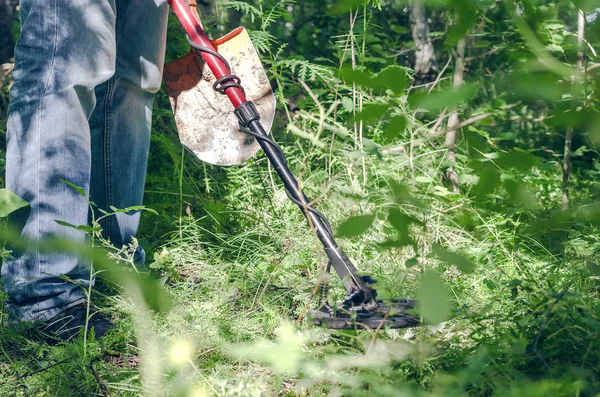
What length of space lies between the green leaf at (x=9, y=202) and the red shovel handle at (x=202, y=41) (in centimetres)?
69

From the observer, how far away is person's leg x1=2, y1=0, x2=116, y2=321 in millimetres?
1730

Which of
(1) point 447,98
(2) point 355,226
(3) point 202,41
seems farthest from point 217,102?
(1) point 447,98

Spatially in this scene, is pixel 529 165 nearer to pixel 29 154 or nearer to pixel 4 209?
pixel 4 209

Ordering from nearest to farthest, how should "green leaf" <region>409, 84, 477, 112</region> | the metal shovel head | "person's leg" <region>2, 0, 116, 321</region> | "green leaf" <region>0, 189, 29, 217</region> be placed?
"green leaf" <region>409, 84, 477, 112</region>
"green leaf" <region>0, 189, 29, 217</region>
"person's leg" <region>2, 0, 116, 321</region>
the metal shovel head

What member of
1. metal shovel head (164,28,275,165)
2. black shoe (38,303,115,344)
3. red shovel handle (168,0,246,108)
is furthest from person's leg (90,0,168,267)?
black shoe (38,303,115,344)

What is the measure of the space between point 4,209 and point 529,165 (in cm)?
127

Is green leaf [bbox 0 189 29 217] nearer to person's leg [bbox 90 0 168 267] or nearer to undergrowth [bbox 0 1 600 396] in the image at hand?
undergrowth [bbox 0 1 600 396]

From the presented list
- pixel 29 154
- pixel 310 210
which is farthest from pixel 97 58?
pixel 310 210

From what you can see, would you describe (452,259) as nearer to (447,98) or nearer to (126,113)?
(447,98)

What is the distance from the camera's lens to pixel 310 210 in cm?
166

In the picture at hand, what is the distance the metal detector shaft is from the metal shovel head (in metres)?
0.15

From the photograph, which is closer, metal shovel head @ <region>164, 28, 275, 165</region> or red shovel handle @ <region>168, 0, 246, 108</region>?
red shovel handle @ <region>168, 0, 246, 108</region>

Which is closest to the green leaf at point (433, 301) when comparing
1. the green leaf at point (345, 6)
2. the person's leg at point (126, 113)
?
the green leaf at point (345, 6)

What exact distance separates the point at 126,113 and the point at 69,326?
75 cm
